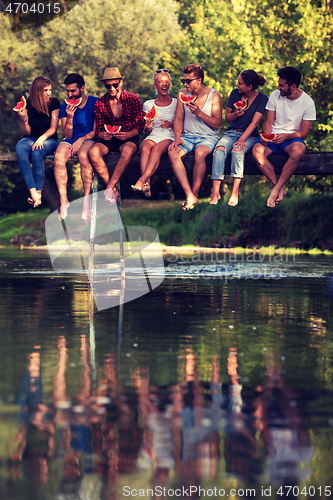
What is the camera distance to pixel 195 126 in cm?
1513

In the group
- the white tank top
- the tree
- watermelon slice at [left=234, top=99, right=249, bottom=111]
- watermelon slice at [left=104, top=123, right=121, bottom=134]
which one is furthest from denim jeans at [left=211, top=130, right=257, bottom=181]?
the tree

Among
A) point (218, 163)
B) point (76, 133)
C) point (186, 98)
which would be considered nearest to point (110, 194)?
point (76, 133)

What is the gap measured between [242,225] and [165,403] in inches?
1293

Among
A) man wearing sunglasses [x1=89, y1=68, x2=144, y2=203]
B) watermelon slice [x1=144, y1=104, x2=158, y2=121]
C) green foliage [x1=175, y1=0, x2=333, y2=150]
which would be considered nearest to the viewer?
watermelon slice [x1=144, y1=104, x2=158, y2=121]

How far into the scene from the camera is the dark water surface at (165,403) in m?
4.25

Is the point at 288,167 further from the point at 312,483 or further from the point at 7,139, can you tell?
the point at 7,139

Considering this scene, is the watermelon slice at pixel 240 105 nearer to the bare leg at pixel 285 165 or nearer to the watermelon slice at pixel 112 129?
the bare leg at pixel 285 165

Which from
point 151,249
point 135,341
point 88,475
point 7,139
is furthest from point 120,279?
point 7,139

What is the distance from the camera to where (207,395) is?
6090 mm

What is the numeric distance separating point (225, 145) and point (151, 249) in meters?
24.2

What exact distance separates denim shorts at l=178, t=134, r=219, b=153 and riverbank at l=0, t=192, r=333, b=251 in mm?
20261

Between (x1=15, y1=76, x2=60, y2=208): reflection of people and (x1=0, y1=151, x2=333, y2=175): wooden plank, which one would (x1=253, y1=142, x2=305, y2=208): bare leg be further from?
(x1=15, y1=76, x2=60, y2=208): reflection of people

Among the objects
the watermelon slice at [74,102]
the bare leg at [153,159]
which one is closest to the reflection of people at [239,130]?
the bare leg at [153,159]

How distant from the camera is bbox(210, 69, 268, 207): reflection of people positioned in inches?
578
